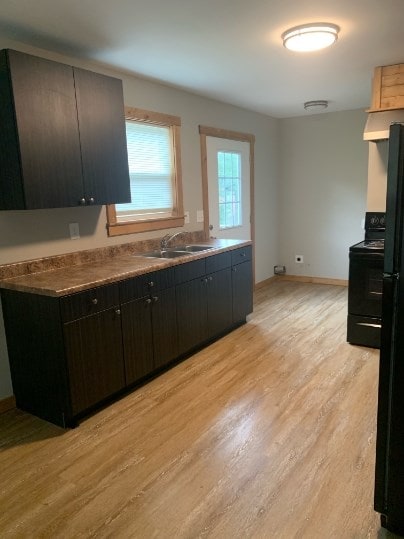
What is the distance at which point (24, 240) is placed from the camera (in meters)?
2.77

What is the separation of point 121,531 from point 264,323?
284cm

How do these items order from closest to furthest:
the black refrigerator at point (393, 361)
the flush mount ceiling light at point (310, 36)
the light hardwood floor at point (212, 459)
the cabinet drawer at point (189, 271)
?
the black refrigerator at point (393, 361)
the light hardwood floor at point (212, 459)
the flush mount ceiling light at point (310, 36)
the cabinet drawer at point (189, 271)

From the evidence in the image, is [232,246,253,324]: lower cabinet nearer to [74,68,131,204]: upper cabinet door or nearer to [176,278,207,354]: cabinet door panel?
[176,278,207,354]: cabinet door panel

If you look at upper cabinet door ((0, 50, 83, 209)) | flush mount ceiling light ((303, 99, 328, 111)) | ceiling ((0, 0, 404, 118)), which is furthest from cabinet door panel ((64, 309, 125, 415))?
flush mount ceiling light ((303, 99, 328, 111))

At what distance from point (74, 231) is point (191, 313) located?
45.7 inches

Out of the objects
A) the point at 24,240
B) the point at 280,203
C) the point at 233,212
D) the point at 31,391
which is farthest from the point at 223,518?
the point at 280,203

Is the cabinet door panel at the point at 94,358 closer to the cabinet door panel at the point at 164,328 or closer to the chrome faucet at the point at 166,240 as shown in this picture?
the cabinet door panel at the point at 164,328

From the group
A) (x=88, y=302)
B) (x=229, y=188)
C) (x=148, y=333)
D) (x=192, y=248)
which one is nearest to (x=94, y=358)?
(x=88, y=302)

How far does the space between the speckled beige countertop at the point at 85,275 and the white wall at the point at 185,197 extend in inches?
6.7

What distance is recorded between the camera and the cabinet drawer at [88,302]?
2.33m

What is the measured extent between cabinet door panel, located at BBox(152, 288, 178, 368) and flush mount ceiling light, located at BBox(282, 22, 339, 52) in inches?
76.5

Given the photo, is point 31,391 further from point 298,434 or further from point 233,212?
point 233,212

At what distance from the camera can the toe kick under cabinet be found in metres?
2.39

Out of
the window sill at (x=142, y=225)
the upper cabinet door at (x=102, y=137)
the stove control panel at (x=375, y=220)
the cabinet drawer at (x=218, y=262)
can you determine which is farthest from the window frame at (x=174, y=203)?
the stove control panel at (x=375, y=220)
